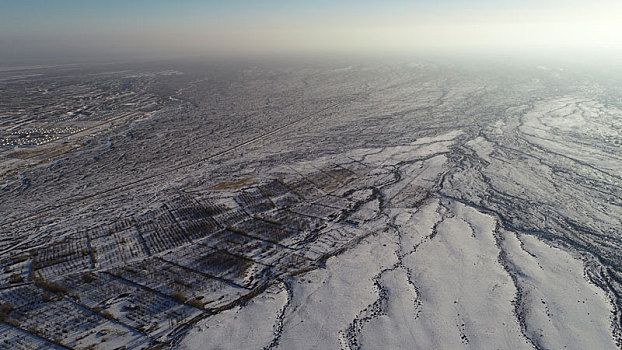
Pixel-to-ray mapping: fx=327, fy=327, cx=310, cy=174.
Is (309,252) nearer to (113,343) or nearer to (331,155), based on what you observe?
(113,343)

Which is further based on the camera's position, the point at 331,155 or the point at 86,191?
the point at 331,155

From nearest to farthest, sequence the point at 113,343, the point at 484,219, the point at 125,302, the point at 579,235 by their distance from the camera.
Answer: the point at 113,343 < the point at 125,302 < the point at 579,235 < the point at 484,219

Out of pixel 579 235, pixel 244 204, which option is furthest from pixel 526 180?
pixel 244 204

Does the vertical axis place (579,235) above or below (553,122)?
below

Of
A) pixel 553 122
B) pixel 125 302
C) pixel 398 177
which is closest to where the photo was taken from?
pixel 125 302

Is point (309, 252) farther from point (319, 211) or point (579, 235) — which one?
point (579, 235)

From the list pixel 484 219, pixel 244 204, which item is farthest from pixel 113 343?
pixel 484 219
